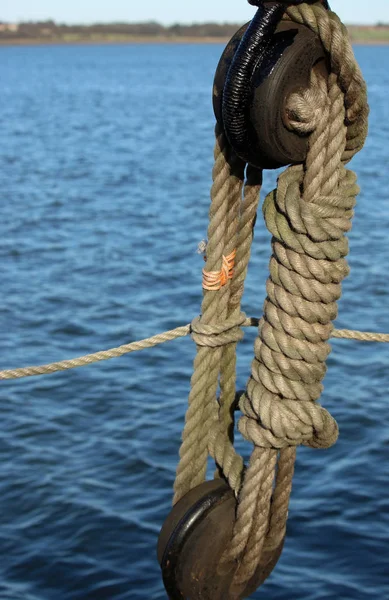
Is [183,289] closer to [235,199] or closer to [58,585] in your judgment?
[58,585]

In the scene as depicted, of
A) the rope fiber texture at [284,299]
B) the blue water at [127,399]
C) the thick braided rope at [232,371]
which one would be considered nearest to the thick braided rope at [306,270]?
the rope fiber texture at [284,299]

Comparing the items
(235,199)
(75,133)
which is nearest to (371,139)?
(75,133)

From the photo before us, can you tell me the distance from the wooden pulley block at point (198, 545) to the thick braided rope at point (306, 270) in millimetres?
76

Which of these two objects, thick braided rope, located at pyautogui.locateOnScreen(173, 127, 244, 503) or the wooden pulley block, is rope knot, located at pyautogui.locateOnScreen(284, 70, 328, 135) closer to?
thick braided rope, located at pyautogui.locateOnScreen(173, 127, 244, 503)

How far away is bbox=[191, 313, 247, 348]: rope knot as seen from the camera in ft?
8.16

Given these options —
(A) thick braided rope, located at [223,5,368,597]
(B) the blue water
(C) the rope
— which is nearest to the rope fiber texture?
(A) thick braided rope, located at [223,5,368,597]

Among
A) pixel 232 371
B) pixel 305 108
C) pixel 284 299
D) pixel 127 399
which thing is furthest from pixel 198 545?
pixel 127 399

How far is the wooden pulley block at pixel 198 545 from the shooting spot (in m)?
2.35

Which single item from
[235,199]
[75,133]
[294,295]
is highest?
[235,199]

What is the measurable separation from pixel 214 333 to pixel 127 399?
5.23 meters

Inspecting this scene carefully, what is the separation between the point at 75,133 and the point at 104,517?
867 inches

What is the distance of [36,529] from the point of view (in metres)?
5.66

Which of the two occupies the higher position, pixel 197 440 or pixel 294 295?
pixel 294 295

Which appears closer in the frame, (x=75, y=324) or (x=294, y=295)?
(x=294, y=295)
